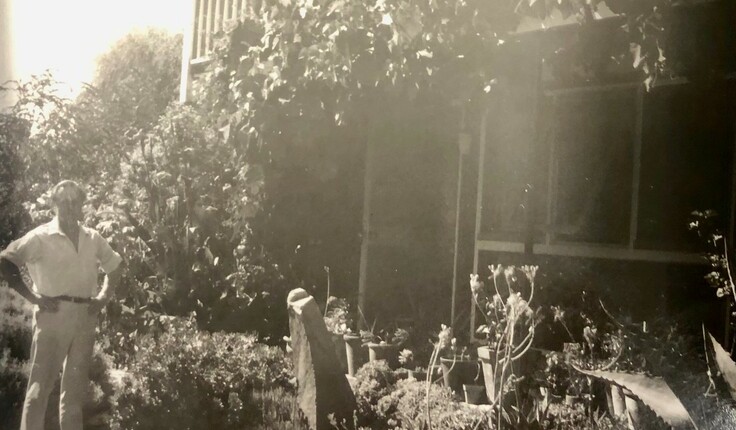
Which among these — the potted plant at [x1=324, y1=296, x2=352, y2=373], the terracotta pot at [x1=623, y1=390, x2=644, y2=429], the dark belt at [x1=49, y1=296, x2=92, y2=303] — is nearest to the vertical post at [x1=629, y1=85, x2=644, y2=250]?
the terracotta pot at [x1=623, y1=390, x2=644, y2=429]

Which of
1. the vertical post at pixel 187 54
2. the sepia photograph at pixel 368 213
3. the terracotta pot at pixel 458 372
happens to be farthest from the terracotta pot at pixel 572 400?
the vertical post at pixel 187 54

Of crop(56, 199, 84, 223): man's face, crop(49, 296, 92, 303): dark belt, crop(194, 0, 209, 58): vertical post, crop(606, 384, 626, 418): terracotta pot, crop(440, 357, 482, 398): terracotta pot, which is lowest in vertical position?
crop(440, 357, 482, 398): terracotta pot

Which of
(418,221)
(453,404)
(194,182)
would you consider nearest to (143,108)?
(194,182)

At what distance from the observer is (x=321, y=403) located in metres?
3.42

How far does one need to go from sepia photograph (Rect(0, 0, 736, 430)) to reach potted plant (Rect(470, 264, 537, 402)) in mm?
21

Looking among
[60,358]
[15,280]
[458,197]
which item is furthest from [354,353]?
[15,280]

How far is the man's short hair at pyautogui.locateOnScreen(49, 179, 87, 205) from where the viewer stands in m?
3.23

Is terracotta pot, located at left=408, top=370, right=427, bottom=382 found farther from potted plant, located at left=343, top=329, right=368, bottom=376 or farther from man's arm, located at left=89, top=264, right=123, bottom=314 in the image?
man's arm, located at left=89, top=264, right=123, bottom=314

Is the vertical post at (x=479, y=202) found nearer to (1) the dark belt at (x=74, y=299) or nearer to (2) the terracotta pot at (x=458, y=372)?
(2) the terracotta pot at (x=458, y=372)

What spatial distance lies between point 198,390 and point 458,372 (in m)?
1.33

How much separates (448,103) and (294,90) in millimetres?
881

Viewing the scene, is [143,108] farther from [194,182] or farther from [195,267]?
[195,267]

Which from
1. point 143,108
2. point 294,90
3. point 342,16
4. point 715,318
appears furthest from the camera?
point 143,108

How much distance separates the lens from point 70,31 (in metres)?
3.38
